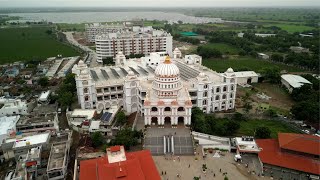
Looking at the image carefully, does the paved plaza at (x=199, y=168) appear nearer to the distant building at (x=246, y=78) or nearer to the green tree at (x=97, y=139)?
the green tree at (x=97, y=139)

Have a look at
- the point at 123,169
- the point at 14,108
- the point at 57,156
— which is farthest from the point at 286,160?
the point at 14,108

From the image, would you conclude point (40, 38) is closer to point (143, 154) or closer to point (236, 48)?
point (236, 48)

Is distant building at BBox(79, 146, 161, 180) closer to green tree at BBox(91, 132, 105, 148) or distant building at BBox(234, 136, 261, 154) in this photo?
green tree at BBox(91, 132, 105, 148)

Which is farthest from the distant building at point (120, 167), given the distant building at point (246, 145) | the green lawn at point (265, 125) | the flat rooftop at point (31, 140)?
the green lawn at point (265, 125)

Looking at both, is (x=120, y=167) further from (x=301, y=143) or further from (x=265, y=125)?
(x=265, y=125)

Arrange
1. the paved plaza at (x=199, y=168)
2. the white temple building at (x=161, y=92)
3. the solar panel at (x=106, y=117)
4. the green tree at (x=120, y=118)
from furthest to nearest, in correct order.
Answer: the green tree at (x=120, y=118) → the solar panel at (x=106, y=117) → the white temple building at (x=161, y=92) → the paved plaza at (x=199, y=168)

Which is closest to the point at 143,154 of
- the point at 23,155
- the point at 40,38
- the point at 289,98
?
the point at 23,155
